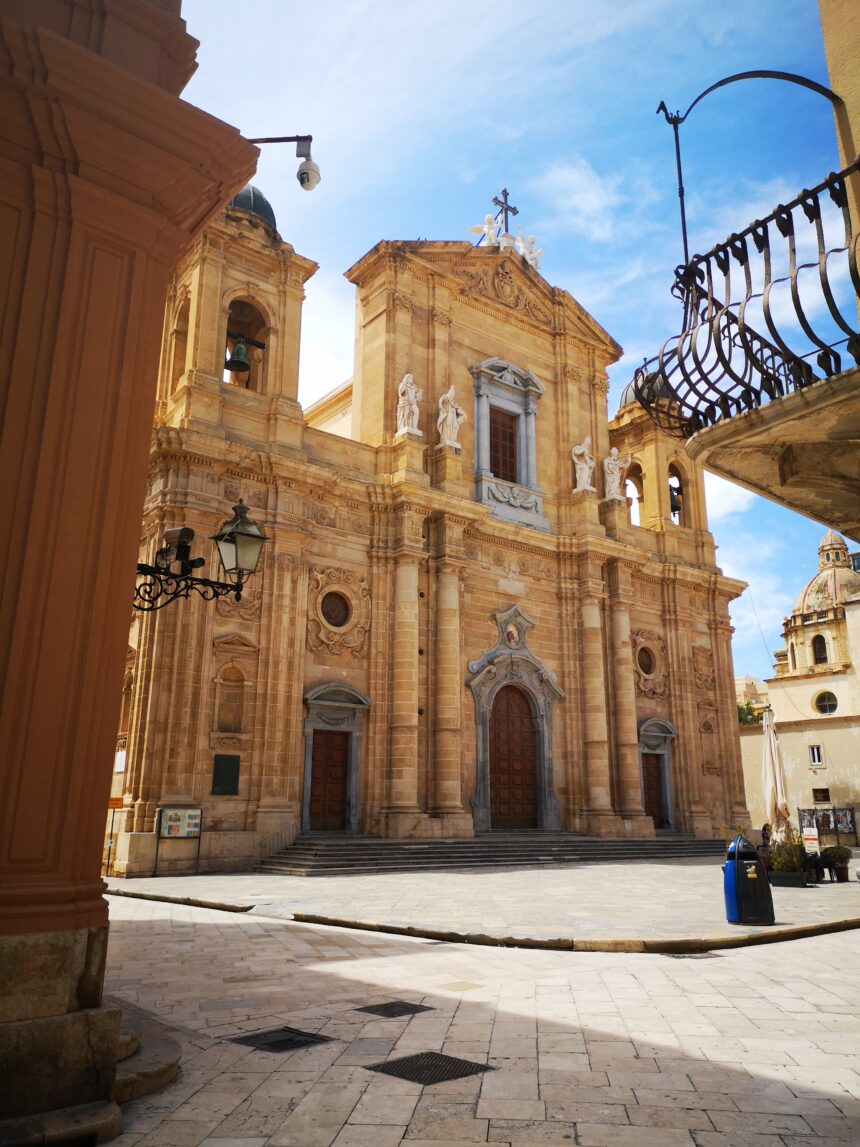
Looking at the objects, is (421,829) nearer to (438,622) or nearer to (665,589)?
(438,622)

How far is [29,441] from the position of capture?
472 cm

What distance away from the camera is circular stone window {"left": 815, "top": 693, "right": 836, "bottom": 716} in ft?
141

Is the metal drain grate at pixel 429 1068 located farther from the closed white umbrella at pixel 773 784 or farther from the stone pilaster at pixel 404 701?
the stone pilaster at pixel 404 701

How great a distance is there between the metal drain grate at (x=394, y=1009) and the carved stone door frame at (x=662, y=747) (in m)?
21.4

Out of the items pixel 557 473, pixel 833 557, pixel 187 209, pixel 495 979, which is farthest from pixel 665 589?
pixel 833 557

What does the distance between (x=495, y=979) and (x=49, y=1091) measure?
4.33 m

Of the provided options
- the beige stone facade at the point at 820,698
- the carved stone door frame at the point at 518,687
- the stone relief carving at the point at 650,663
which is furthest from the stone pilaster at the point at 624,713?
the beige stone facade at the point at 820,698

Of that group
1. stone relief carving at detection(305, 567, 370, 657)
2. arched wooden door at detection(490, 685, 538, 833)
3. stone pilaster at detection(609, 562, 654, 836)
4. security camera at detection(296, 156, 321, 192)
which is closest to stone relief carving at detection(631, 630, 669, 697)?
stone pilaster at detection(609, 562, 654, 836)

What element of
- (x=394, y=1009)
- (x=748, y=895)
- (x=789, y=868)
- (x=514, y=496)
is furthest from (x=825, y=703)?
(x=394, y=1009)

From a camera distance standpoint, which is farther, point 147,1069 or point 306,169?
point 306,169

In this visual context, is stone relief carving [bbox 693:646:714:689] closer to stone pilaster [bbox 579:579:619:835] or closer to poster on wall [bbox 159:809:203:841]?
stone pilaster [bbox 579:579:619:835]

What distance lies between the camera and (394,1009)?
6367 millimetres

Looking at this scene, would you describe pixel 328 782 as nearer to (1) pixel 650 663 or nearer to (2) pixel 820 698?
(1) pixel 650 663

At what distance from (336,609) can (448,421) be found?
626 cm
